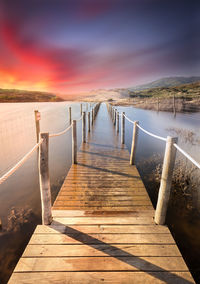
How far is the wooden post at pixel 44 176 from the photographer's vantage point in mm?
2480

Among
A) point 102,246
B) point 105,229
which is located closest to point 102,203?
point 105,229

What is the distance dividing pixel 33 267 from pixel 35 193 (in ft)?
12.5

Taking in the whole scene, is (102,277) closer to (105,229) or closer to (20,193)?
(105,229)

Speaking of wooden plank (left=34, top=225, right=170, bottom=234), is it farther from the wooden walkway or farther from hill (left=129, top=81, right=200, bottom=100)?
hill (left=129, top=81, right=200, bottom=100)

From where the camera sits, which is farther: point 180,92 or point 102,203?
point 180,92

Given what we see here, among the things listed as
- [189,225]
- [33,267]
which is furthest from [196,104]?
[33,267]

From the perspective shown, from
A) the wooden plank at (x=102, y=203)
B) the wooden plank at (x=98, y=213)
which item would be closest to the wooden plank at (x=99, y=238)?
the wooden plank at (x=98, y=213)

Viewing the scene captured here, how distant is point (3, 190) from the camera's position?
17.9ft

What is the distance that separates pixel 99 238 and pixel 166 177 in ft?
4.75

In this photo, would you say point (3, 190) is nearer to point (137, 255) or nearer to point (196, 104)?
point (137, 255)

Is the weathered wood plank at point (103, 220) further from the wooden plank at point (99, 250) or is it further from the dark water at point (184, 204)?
the dark water at point (184, 204)

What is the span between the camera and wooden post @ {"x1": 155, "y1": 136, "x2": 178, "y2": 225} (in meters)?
Answer: 2.41

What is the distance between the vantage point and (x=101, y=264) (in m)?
1.90

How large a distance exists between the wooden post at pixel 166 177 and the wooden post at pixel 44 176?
1.93 metres
